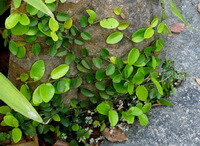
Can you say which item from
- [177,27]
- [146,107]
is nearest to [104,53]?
[146,107]

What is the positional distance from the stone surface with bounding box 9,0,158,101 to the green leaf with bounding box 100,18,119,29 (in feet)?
0.13

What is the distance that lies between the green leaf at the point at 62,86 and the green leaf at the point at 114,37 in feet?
0.95

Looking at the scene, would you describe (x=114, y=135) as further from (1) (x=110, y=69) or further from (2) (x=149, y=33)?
(2) (x=149, y=33)

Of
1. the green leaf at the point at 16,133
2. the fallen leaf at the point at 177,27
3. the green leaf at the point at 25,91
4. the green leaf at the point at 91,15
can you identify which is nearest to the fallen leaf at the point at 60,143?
the green leaf at the point at 16,133

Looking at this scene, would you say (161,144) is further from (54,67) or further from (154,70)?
(54,67)

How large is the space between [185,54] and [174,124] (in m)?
0.57

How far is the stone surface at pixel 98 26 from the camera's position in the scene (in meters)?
2.02

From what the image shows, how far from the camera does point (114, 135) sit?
90.9 inches

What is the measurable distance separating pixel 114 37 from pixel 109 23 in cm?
8

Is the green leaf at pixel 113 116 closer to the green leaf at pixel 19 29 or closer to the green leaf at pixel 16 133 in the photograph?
the green leaf at pixel 16 133

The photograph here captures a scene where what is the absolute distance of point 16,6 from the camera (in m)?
1.85

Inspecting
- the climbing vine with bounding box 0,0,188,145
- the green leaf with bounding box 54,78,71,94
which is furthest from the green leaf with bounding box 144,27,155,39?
the green leaf with bounding box 54,78,71,94

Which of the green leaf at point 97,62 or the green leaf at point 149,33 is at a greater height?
the green leaf at point 149,33

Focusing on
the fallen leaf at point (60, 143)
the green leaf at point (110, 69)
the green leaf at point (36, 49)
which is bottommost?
the fallen leaf at point (60, 143)
